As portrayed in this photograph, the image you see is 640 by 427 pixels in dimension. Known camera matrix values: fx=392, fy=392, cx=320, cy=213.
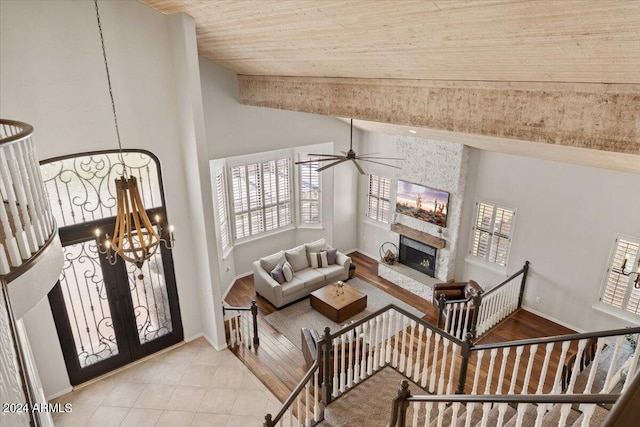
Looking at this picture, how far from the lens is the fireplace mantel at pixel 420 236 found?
8432 millimetres

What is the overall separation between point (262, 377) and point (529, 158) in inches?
235

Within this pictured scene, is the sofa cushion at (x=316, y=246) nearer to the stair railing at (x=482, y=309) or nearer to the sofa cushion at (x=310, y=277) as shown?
the sofa cushion at (x=310, y=277)

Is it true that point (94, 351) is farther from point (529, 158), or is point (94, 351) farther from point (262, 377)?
point (529, 158)

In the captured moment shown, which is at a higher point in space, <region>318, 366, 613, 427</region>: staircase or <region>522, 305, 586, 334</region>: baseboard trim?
<region>318, 366, 613, 427</region>: staircase

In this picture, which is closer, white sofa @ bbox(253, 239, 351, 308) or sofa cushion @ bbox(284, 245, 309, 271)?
white sofa @ bbox(253, 239, 351, 308)

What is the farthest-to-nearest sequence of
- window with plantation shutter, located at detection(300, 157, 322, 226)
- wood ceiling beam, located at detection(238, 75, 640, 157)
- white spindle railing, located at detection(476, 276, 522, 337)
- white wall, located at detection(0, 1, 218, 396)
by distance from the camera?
window with plantation shutter, located at detection(300, 157, 322, 226) < white spindle railing, located at detection(476, 276, 522, 337) < white wall, located at detection(0, 1, 218, 396) < wood ceiling beam, located at detection(238, 75, 640, 157)

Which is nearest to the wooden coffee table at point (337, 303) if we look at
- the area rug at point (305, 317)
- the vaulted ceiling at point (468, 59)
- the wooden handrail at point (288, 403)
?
the area rug at point (305, 317)

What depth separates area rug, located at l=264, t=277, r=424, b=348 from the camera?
7.37m

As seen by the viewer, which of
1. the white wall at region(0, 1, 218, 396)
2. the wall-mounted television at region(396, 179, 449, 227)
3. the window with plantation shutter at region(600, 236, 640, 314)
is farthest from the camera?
the wall-mounted television at region(396, 179, 449, 227)

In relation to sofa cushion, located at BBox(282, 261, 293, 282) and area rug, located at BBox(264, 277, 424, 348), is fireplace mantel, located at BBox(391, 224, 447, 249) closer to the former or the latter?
area rug, located at BBox(264, 277, 424, 348)

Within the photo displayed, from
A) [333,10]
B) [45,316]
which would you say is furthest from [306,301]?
[333,10]

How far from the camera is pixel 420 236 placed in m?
8.76

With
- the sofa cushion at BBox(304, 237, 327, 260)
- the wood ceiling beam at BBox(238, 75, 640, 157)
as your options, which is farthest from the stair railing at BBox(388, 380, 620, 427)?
the sofa cushion at BBox(304, 237, 327, 260)

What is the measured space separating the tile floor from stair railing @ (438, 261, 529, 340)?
3.35 metres
